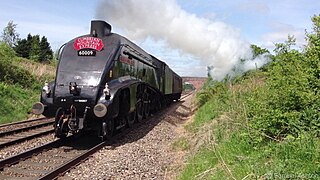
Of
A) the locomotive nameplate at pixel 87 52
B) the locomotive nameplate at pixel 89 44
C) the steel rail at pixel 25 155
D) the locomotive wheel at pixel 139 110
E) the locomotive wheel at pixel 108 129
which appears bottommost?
the steel rail at pixel 25 155

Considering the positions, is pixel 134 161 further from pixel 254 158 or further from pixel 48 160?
pixel 254 158

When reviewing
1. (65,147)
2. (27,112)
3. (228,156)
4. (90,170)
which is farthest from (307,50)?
(27,112)

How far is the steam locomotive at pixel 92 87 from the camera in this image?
9.39 meters

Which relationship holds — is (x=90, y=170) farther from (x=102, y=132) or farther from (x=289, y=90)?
(x=289, y=90)

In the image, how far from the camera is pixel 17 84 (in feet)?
77.0

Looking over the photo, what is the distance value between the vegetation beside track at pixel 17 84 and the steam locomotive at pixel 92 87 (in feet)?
22.7

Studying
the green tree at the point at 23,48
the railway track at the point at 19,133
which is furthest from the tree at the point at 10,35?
the railway track at the point at 19,133

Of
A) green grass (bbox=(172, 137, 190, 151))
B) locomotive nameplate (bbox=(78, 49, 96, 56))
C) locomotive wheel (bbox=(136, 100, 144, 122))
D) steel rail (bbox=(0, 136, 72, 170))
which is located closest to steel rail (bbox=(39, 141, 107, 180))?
steel rail (bbox=(0, 136, 72, 170))

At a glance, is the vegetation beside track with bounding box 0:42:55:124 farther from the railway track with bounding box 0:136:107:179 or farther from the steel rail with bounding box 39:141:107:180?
the steel rail with bounding box 39:141:107:180

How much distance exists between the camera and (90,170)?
7.09 meters

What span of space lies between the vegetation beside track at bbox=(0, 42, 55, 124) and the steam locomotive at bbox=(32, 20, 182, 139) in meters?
6.92

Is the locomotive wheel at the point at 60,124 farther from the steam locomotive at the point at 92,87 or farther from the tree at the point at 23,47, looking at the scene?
the tree at the point at 23,47

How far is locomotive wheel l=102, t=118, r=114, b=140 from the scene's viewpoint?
9656 millimetres

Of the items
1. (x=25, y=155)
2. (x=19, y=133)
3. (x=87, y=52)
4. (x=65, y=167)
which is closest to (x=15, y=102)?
(x=19, y=133)
